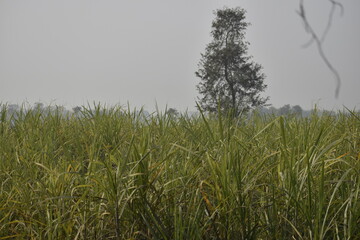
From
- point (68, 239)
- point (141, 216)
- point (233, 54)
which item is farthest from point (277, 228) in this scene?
point (233, 54)

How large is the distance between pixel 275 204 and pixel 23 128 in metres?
3.19

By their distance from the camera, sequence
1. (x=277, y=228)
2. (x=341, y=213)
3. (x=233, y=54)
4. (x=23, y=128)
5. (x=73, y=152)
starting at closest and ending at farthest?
(x=277, y=228), (x=341, y=213), (x=73, y=152), (x=23, y=128), (x=233, y=54)

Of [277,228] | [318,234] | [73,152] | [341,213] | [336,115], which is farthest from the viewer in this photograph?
[336,115]

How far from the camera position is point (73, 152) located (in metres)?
3.83

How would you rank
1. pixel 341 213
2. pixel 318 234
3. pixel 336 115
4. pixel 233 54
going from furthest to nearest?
pixel 233 54 < pixel 336 115 < pixel 341 213 < pixel 318 234

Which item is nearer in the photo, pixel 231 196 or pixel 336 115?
pixel 231 196

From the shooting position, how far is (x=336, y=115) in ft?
15.7

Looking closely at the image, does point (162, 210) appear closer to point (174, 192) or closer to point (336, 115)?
point (174, 192)

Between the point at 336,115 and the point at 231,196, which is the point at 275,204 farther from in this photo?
the point at 336,115

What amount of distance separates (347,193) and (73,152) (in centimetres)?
258

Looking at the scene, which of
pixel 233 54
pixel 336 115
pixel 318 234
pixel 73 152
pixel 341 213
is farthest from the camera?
pixel 233 54

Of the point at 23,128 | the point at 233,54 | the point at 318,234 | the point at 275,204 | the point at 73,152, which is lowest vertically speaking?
the point at 318,234

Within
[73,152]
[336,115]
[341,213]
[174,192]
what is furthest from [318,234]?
[336,115]

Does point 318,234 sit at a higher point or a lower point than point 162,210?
lower
